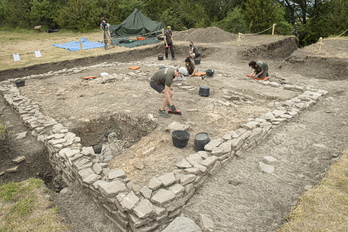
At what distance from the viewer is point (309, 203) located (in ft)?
10.7

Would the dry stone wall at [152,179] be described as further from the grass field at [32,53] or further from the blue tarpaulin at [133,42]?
the blue tarpaulin at [133,42]

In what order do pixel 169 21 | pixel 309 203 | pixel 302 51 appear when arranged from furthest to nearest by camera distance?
pixel 169 21 < pixel 302 51 < pixel 309 203

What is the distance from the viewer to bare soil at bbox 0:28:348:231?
360 centimetres

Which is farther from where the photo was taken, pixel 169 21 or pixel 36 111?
pixel 169 21

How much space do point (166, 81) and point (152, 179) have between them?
272cm

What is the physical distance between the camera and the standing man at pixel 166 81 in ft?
18.6

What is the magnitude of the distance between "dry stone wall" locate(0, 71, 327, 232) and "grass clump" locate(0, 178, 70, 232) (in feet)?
2.06

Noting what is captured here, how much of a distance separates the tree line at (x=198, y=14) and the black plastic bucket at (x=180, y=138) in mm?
16579

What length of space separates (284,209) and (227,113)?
10.4ft

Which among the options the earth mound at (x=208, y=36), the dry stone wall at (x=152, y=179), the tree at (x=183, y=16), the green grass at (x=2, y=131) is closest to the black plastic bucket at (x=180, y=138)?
the dry stone wall at (x=152, y=179)

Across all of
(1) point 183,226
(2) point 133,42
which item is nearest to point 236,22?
(2) point 133,42

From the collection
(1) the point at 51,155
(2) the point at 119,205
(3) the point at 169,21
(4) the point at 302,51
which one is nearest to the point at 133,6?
(3) the point at 169,21

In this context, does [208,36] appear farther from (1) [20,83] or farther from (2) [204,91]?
(1) [20,83]

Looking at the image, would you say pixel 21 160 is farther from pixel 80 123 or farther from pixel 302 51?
pixel 302 51
